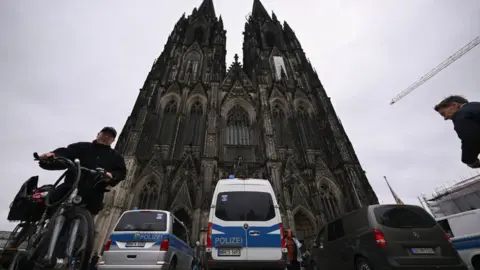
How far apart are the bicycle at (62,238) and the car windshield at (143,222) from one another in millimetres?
2676

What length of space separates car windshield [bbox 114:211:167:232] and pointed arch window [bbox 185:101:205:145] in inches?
512

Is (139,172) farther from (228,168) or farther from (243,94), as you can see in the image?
(243,94)

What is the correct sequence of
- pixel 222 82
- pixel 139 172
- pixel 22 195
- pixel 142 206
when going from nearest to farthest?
pixel 22 195, pixel 142 206, pixel 139 172, pixel 222 82

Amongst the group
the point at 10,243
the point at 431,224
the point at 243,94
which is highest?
the point at 243,94

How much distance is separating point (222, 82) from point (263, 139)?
32.1 feet

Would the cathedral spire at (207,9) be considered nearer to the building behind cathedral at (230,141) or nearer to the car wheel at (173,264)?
the building behind cathedral at (230,141)

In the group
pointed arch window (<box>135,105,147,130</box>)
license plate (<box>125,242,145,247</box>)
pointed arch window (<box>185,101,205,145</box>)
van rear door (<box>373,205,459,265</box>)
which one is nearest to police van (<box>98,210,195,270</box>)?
license plate (<box>125,242,145,247</box>)

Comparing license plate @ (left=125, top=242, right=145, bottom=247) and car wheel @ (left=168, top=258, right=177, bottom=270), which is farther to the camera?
car wheel @ (left=168, top=258, right=177, bottom=270)

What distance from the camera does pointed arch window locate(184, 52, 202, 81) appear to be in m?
23.9

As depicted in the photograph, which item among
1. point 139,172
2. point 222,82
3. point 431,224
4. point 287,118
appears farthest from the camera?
point 222,82

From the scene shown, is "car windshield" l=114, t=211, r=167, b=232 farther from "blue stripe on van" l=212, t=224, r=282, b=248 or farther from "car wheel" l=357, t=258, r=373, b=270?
"car wheel" l=357, t=258, r=373, b=270

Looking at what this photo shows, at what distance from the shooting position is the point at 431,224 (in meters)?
4.52

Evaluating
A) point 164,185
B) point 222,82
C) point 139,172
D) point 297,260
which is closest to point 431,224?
point 297,260

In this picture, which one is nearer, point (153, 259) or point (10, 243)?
point (10, 243)
